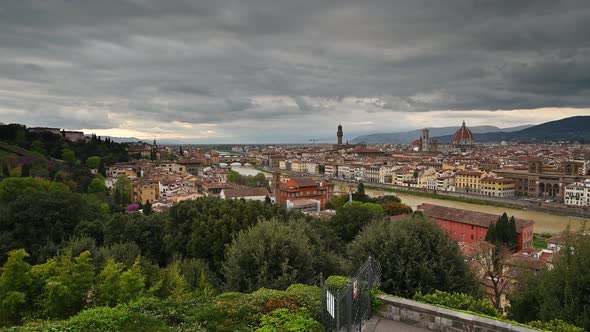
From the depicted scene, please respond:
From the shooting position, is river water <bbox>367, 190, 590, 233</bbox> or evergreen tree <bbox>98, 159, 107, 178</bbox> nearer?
river water <bbox>367, 190, 590, 233</bbox>

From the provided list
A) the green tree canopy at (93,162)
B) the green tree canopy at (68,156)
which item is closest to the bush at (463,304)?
the green tree canopy at (68,156)

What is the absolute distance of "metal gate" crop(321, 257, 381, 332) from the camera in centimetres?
374

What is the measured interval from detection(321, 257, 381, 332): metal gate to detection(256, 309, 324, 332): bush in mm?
163

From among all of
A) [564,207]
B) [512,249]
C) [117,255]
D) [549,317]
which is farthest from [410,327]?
[564,207]

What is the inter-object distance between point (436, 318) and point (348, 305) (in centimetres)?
107

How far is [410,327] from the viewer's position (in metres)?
4.28

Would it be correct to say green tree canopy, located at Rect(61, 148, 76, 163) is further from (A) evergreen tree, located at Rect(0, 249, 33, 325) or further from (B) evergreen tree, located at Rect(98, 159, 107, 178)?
(A) evergreen tree, located at Rect(0, 249, 33, 325)

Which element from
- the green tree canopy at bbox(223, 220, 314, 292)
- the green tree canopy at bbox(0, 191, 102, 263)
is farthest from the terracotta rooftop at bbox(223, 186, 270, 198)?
the green tree canopy at bbox(223, 220, 314, 292)

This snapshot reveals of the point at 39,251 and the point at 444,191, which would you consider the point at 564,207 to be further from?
the point at 39,251

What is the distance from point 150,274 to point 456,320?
18.5 feet

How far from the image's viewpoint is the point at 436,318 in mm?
4160

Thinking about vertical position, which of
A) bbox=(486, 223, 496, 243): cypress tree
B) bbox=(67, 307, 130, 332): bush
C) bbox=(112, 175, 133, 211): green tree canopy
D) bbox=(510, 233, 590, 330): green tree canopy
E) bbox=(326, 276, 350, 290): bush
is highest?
bbox=(326, 276, 350, 290): bush

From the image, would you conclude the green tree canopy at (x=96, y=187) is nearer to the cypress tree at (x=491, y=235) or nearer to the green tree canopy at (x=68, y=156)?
the green tree canopy at (x=68, y=156)

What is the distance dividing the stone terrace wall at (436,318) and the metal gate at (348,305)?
0.25 metres
